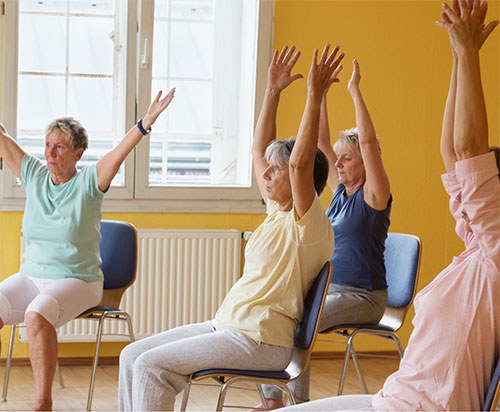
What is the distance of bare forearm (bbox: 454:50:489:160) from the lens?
4.10ft

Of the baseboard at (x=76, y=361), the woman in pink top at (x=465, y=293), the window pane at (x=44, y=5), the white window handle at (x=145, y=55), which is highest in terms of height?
the window pane at (x=44, y=5)

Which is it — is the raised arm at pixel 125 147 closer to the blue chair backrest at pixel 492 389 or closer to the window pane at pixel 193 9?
the window pane at pixel 193 9

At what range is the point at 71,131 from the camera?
3.13m

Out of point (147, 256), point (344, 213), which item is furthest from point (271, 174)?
point (147, 256)

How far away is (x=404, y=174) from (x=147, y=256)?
1699mm

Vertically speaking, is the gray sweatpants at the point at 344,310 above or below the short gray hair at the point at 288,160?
below

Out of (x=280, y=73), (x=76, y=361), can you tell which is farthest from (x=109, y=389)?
(x=280, y=73)

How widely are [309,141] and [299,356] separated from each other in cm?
68

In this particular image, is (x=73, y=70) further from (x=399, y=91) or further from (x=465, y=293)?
(x=465, y=293)

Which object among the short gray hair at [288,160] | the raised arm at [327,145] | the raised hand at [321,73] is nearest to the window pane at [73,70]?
the raised arm at [327,145]

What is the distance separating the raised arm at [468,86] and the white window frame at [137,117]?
2764 mm

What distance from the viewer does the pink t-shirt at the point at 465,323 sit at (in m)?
1.28

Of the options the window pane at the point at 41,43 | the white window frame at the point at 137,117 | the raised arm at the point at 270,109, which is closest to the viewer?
the raised arm at the point at 270,109

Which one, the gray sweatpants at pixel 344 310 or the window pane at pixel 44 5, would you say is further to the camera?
the window pane at pixel 44 5
